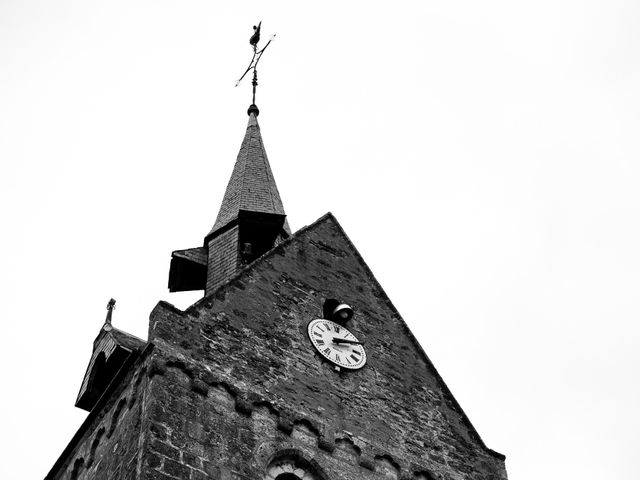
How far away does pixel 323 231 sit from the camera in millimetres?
25641

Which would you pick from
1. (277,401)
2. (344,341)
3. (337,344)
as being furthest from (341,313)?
(277,401)

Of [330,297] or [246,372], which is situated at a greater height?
[330,297]

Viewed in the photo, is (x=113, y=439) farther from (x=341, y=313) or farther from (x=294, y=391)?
(x=341, y=313)

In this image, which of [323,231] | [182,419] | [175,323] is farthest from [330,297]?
[182,419]

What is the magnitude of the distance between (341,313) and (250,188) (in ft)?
20.4

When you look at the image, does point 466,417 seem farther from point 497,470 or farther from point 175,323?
point 175,323

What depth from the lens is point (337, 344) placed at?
2283cm

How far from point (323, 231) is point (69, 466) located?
6914mm

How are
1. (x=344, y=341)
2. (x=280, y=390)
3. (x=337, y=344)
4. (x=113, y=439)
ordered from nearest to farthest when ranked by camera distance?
(x=113, y=439) < (x=280, y=390) < (x=337, y=344) < (x=344, y=341)

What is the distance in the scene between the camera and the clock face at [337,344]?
22.4 m

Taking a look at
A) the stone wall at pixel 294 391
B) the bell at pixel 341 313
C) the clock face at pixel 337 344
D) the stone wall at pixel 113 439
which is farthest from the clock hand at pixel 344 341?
the stone wall at pixel 113 439

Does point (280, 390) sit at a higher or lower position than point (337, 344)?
lower

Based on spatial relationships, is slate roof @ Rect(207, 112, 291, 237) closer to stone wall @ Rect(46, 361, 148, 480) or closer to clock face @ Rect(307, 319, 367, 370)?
clock face @ Rect(307, 319, 367, 370)

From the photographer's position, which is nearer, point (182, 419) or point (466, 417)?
point (182, 419)
